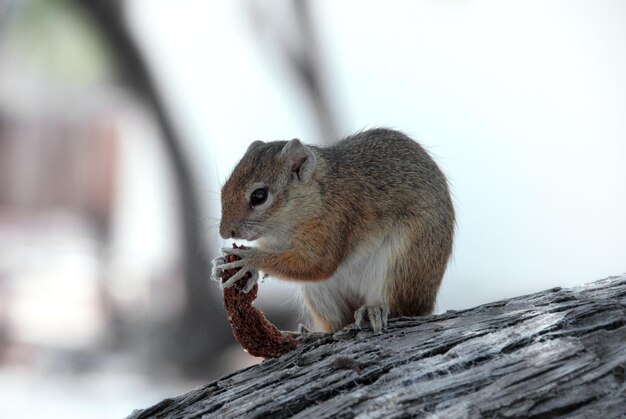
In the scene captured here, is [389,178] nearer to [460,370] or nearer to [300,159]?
[300,159]

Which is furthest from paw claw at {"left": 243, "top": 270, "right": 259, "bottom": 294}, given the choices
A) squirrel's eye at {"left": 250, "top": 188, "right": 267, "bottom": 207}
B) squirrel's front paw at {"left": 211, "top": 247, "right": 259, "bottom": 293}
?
squirrel's eye at {"left": 250, "top": 188, "right": 267, "bottom": 207}

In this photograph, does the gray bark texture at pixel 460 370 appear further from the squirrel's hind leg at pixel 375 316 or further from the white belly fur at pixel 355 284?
the white belly fur at pixel 355 284

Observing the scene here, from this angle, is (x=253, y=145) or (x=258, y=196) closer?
(x=258, y=196)

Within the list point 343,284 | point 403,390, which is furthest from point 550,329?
point 343,284

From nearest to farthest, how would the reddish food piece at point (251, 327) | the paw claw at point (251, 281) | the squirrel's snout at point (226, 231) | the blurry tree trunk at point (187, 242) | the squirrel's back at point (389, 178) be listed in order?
the reddish food piece at point (251, 327), the paw claw at point (251, 281), the squirrel's snout at point (226, 231), the squirrel's back at point (389, 178), the blurry tree trunk at point (187, 242)

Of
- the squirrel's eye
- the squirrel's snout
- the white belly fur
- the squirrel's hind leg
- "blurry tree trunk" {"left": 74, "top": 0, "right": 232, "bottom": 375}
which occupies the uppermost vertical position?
"blurry tree trunk" {"left": 74, "top": 0, "right": 232, "bottom": 375}

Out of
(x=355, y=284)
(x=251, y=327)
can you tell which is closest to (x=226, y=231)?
(x=251, y=327)

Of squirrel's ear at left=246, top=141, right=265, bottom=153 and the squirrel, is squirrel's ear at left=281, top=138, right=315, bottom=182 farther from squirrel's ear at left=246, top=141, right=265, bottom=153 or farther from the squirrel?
squirrel's ear at left=246, top=141, right=265, bottom=153

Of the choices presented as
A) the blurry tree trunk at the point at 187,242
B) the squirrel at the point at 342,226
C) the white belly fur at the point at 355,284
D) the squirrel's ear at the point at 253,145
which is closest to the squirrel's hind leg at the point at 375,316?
the squirrel at the point at 342,226
